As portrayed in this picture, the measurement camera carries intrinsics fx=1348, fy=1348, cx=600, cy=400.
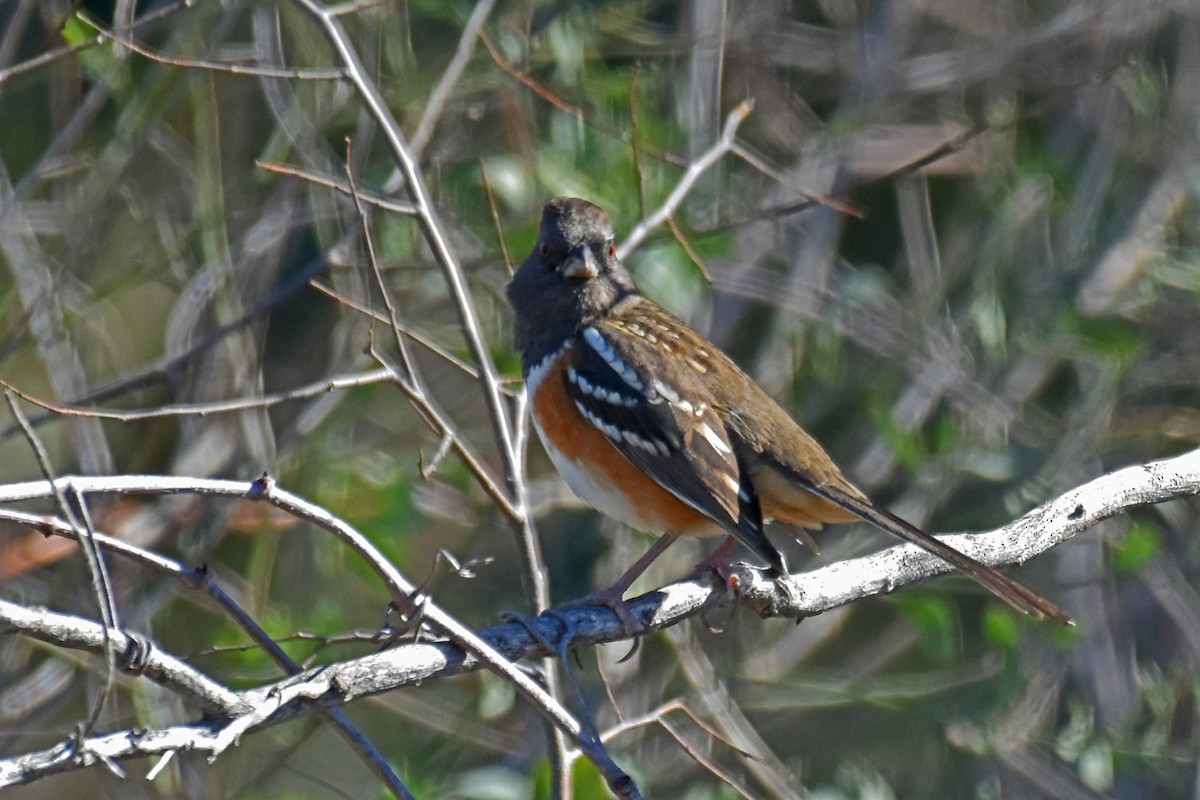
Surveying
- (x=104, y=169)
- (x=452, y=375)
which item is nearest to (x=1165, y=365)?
(x=452, y=375)

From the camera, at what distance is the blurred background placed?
15.4 ft

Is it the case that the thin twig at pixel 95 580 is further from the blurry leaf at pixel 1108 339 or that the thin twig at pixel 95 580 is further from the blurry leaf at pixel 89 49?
the blurry leaf at pixel 1108 339

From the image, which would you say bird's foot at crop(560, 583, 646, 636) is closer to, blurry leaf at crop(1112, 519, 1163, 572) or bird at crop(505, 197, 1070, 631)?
bird at crop(505, 197, 1070, 631)

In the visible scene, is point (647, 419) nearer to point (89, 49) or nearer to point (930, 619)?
point (930, 619)

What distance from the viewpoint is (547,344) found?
3.94 m

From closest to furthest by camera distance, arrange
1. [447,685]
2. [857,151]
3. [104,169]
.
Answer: [104,169], [857,151], [447,685]

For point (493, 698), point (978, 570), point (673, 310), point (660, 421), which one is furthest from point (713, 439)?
point (493, 698)

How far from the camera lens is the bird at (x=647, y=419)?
3477 millimetres

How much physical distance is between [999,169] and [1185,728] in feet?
8.81

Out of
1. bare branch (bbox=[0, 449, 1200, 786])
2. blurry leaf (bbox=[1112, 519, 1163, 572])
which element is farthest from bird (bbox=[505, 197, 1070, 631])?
blurry leaf (bbox=[1112, 519, 1163, 572])

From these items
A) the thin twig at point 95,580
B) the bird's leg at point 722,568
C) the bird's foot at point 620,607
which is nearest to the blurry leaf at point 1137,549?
the bird's leg at point 722,568

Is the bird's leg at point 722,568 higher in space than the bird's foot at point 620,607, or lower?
lower

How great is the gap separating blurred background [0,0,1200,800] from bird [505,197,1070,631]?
1.36 feet

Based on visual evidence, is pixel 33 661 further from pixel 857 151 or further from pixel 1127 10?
pixel 1127 10
